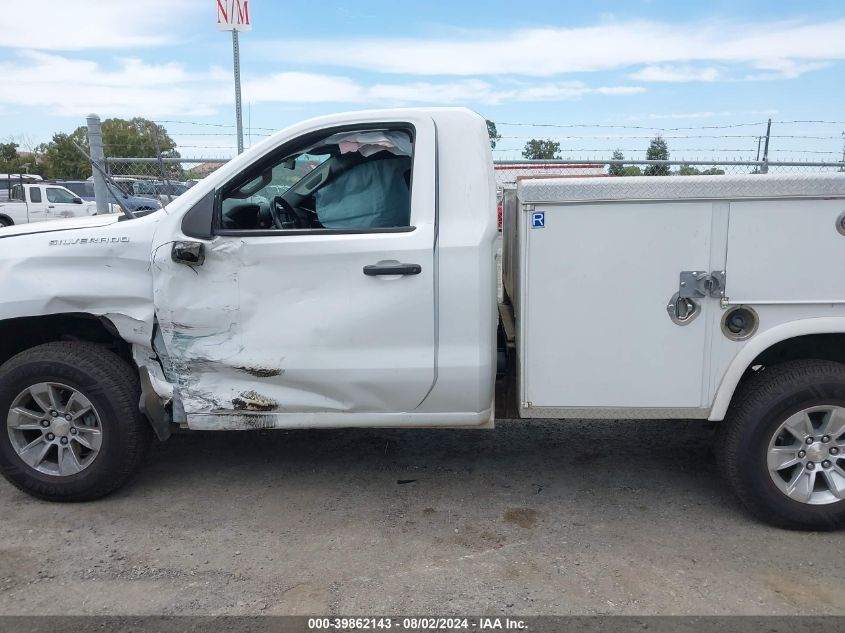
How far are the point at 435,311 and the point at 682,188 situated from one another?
52.4 inches

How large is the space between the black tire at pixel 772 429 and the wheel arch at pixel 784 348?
10 centimetres

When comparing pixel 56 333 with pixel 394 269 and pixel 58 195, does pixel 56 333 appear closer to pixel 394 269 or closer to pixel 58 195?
pixel 394 269

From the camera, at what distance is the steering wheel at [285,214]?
400 centimetres

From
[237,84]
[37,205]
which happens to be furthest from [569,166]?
[37,205]

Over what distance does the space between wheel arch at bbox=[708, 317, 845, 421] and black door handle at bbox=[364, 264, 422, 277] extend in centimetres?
164

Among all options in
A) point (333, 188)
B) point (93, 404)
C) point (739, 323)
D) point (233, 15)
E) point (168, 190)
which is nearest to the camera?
point (739, 323)

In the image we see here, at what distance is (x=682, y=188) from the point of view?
331 centimetres

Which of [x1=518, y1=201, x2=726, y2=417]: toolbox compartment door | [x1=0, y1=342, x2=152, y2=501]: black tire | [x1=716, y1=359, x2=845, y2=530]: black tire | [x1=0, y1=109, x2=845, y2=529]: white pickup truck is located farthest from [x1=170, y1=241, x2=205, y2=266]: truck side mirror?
[x1=716, y1=359, x2=845, y2=530]: black tire

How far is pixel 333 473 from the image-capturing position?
4.30 m

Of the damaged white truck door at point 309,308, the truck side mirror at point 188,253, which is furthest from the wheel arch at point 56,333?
the truck side mirror at point 188,253

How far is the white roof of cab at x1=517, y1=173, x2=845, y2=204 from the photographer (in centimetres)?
323

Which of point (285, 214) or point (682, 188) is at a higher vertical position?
point (682, 188)

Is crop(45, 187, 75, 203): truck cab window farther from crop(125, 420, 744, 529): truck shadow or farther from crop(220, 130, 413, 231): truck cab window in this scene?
crop(220, 130, 413, 231): truck cab window

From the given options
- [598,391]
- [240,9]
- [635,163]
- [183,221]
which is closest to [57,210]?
[240,9]
